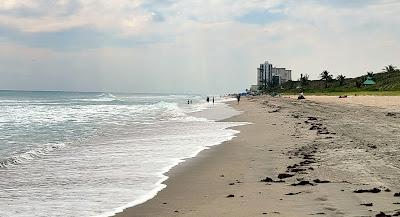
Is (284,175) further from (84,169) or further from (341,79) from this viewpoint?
(341,79)

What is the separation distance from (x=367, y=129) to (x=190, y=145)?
7995mm

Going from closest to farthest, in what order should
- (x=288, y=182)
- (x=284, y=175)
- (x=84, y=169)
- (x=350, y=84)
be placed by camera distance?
1. (x=288, y=182)
2. (x=284, y=175)
3. (x=84, y=169)
4. (x=350, y=84)

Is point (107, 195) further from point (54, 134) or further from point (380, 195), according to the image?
point (54, 134)

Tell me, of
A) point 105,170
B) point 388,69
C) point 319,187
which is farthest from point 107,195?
point 388,69

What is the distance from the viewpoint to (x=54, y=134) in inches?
897

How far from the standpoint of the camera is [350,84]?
116562mm

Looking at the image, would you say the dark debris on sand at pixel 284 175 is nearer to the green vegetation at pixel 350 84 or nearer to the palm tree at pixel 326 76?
the green vegetation at pixel 350 84

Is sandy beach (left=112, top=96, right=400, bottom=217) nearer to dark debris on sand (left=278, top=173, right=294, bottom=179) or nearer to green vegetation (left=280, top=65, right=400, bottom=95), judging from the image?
dark debris on sand (left=278, top=173, right=294, bottom=179)

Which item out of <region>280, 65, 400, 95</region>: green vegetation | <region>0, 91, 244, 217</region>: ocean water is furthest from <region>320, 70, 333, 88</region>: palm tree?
<region>0, 91, 244, 217</region>: ocean water

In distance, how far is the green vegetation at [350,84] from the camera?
283ft

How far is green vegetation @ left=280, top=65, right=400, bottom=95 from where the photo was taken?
86312 millimetres

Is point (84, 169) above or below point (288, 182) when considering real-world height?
below

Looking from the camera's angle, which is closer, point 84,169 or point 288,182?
point 288,182

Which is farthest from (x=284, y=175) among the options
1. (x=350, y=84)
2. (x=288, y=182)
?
(x=350, y=84)
